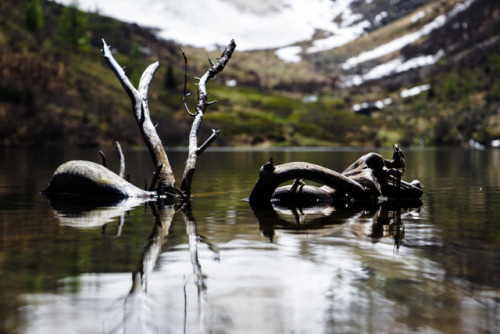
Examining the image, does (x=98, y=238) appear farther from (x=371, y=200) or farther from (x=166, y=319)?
(x=371, y=200)

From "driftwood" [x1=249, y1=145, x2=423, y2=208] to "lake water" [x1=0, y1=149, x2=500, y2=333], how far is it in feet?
7.47

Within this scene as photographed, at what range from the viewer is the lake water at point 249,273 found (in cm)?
644

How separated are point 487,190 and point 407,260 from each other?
18124 mm

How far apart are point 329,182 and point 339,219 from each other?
3696 millimetres

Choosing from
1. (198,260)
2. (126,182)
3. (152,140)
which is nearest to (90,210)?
(126,182)

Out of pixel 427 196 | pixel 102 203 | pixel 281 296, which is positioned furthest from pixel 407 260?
pixel 427 196

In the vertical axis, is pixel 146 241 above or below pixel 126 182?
below

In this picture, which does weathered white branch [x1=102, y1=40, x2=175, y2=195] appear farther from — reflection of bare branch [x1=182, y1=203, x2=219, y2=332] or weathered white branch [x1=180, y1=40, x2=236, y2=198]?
reflection of bare branch [x1=182, y1=203, x2=219, y2=332]

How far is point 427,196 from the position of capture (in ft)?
77.5

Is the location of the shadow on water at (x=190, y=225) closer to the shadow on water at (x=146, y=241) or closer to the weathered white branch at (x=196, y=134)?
the shadow on water at (x=146, y=241)

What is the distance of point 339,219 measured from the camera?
1545 cm

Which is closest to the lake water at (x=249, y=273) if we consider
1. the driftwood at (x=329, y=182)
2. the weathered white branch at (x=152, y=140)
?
the driftwood at (x=329, y=182)

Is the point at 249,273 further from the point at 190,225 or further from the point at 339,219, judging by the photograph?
the point at 339,219

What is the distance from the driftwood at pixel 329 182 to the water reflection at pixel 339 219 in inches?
22.0
